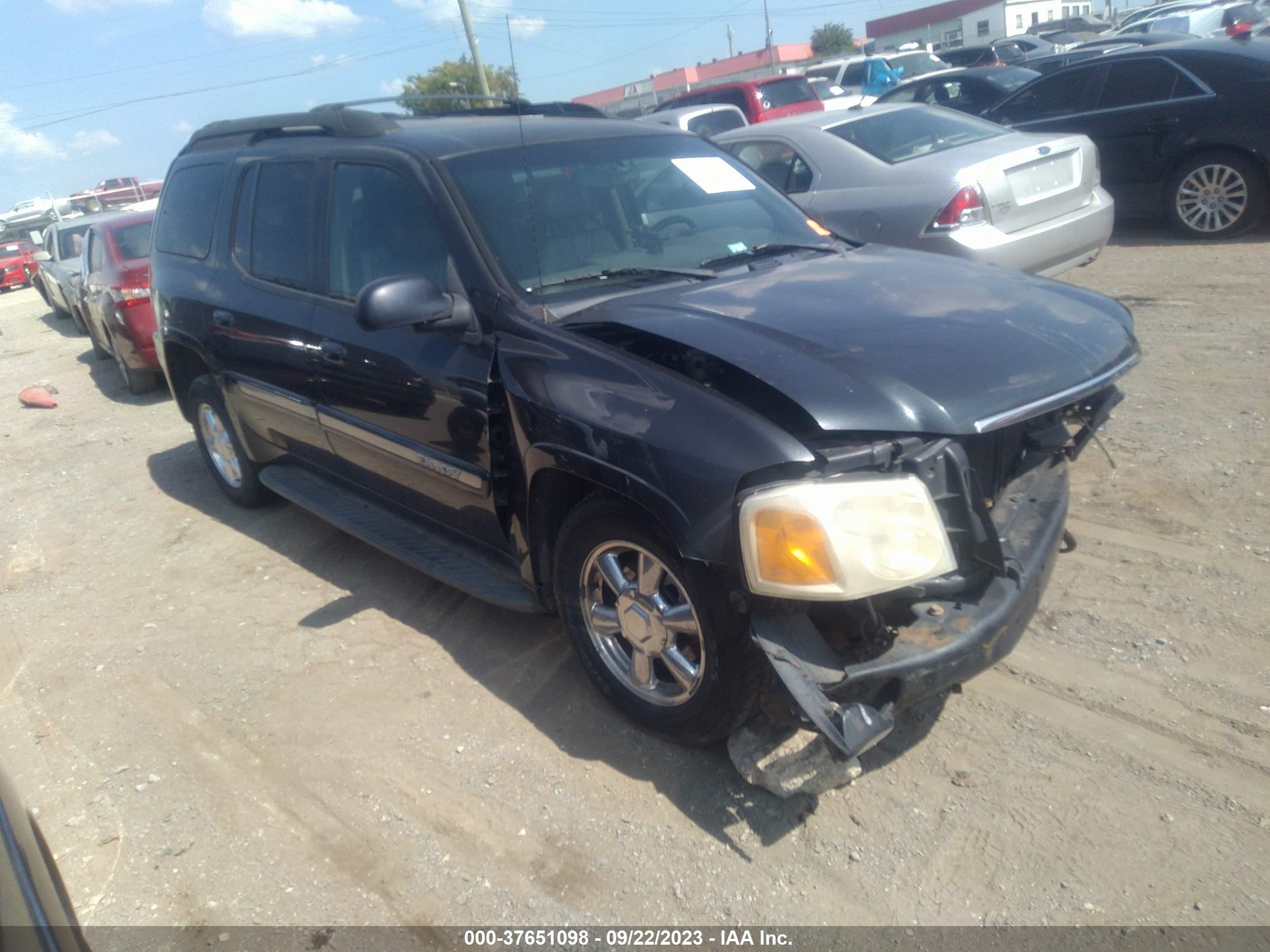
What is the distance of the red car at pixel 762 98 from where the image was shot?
13812 millimetres

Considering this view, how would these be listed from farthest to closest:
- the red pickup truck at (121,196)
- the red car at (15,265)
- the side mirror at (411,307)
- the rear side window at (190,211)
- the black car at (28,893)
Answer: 1. the red pickup truck at (121,196)
2. the red car at (15,265)
3. the rear side window at (190,211)
4. the side mirror at (411,307)
5. the black car at (28,893)

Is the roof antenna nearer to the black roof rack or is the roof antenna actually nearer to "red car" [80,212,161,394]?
the black roof rack

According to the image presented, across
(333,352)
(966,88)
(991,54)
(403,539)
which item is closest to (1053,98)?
(966,88)

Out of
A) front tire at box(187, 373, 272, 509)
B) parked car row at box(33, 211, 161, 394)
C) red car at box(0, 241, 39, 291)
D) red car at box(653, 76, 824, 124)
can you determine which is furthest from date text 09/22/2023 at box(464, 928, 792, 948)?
red car at box(0, 241, 39, 291)

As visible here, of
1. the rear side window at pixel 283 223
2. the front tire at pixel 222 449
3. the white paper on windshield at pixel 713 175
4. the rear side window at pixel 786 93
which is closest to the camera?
the white paper on windshield at pixel 713 175

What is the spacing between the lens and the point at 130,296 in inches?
347

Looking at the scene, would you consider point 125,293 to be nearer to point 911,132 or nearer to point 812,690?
point 911,132

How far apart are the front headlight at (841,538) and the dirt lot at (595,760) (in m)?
0.81

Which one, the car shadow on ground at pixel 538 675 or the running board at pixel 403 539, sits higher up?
the running board at pixel 403 539

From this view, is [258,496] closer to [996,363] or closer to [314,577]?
[314,577]

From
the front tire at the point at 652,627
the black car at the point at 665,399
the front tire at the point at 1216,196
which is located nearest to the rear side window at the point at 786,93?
the front tire at the point at 1216,196

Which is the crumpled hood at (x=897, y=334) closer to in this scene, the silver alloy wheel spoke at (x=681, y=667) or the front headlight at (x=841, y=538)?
the front headlight at (x=841, y=538)

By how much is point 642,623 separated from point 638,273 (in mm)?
1263

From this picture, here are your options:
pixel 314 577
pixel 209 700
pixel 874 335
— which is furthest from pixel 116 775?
pixel 874 335
